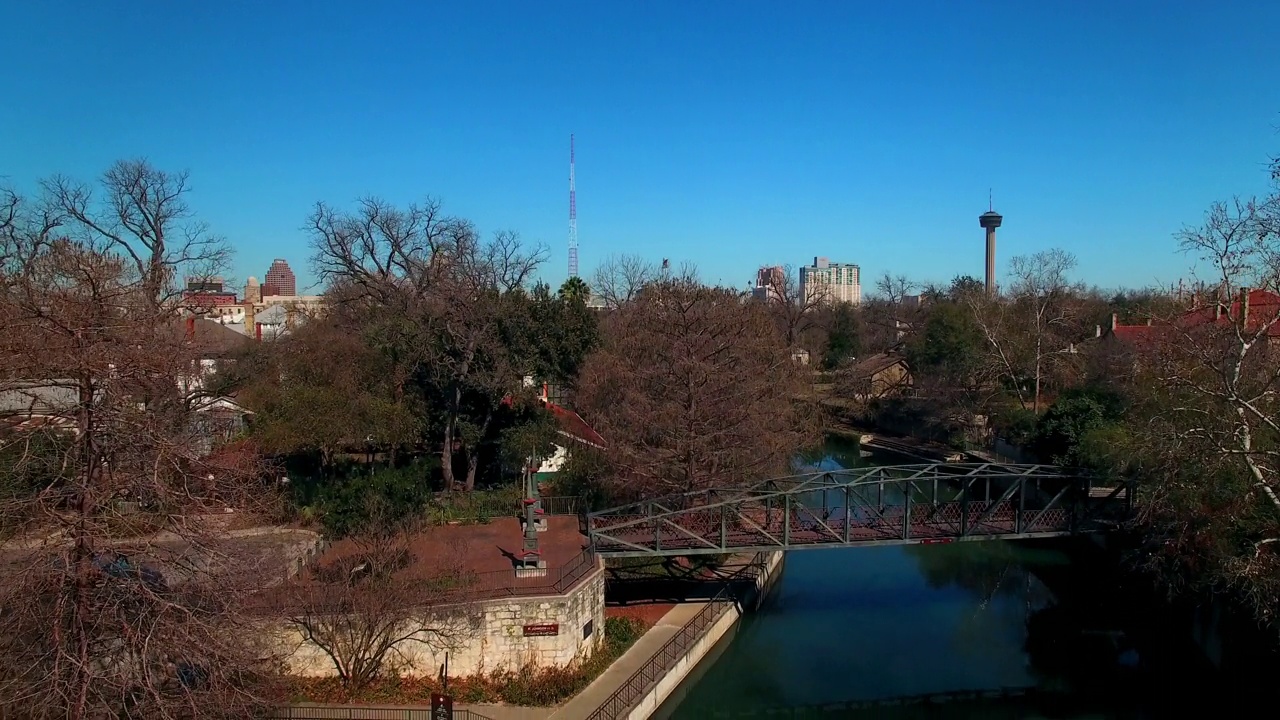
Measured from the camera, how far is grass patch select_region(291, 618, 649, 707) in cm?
1560

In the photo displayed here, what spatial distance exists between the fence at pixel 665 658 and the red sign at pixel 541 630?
172 cm

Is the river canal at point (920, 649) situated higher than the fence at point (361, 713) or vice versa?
the fence at point (361, 713)

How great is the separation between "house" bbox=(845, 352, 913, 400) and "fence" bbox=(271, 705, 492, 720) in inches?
1603

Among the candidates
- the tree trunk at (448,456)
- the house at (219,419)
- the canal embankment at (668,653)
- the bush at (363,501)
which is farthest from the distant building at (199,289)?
the canal embankment at (668,653)

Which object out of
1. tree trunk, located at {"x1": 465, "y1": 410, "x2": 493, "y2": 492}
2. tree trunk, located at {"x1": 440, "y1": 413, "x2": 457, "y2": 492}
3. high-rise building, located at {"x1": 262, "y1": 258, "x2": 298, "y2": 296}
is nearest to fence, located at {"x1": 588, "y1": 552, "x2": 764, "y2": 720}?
tree trunk, located at {"x1": 465, "y1": 410, "x2": 493, "y2": 492}

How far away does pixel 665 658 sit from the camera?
1772 cm

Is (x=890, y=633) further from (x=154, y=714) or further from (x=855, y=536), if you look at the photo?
(x=154, y=714)

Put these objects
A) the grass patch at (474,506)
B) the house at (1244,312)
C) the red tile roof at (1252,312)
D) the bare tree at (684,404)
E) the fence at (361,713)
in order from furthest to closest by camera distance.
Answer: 1. the grass patch at (474,506)
2. the bare tree at (684,404)
3. the red tile roof at (1252,312)
4. the house at (1244,312)
5. the fence at (361,713)

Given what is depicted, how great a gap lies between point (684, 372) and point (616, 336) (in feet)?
34.2

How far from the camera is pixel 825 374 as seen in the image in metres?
61.4

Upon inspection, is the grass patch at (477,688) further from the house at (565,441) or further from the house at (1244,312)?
the house at (1244,312)

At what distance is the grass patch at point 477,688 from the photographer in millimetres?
15602

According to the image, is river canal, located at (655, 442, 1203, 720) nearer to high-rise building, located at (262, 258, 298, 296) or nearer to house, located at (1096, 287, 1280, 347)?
house, located at (1096, 287, 1280, 347)

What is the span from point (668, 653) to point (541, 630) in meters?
3.11
